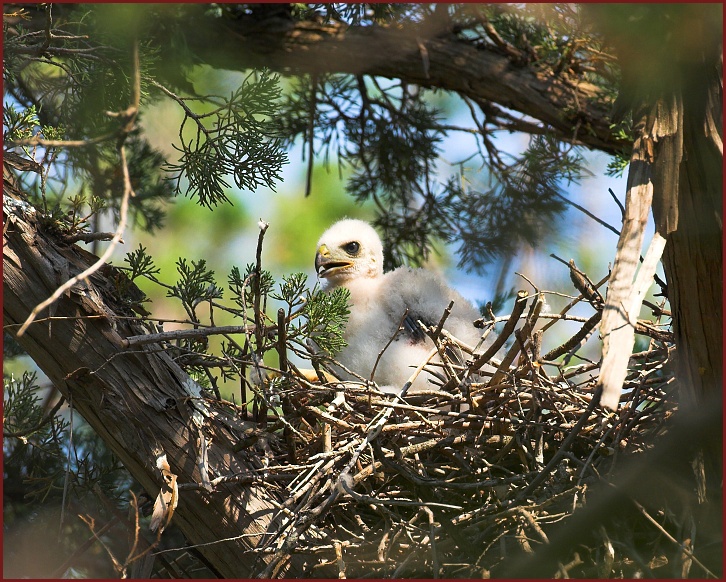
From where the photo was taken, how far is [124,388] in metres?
2.10

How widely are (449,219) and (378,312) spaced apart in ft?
3.91

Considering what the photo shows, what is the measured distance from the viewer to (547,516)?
2117 millimetres

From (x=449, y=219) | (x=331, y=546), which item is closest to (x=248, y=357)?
(x=331, y=546)

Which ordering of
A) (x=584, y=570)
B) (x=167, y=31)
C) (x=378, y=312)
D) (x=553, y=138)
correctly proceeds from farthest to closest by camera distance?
(x=553, y=138) < (x=167, y=31) < (x=378, y=312) < (x=584, y=570)

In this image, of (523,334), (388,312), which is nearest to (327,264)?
(388,312)

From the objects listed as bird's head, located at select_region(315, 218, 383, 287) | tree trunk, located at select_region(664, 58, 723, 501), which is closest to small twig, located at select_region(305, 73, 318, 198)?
bird's head, located at select_region(315, 218, 383, 287)

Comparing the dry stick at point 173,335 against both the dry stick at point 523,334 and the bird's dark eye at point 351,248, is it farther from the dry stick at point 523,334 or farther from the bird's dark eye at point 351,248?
the bird's dark eye at point 351,248

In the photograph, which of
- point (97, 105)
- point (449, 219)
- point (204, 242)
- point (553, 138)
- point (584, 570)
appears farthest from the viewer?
point (204, 242)

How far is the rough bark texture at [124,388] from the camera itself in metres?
2.03

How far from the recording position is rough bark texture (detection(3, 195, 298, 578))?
6.64 feet

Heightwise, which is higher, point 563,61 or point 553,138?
point 563,61

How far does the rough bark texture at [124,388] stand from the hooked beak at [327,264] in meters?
1.08

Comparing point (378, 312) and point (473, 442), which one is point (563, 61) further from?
point (473, 442)

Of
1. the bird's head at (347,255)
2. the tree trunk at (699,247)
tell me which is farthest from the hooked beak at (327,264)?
the tree trunk at (699,247)
